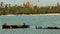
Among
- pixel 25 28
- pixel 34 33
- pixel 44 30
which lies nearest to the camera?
pixel 34 33

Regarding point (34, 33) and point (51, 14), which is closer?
point (34, 33)

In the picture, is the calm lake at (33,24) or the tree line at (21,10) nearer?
the calm lake at (33,24)

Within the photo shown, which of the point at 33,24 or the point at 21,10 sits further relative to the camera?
the point at 21,10

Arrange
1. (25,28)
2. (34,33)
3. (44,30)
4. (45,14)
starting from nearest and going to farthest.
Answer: (34,33)
(44,30)
(25,28)
(45,14)

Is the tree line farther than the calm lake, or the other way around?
the tree line

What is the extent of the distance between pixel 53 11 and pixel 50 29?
8990 centimetres

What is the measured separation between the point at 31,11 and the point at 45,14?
33.7 ft

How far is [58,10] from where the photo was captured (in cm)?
13588

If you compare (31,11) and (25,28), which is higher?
(25,28)

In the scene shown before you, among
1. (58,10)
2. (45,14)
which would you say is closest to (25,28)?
(45,14)

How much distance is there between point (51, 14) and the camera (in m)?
133

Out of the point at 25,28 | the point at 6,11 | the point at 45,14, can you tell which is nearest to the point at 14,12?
the point at 6,11

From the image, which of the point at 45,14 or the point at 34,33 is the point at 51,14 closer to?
the point at 45,14

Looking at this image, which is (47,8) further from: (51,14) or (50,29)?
(50,29)
